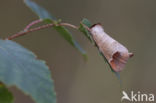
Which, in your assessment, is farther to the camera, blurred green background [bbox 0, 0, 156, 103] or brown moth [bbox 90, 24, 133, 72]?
blurred green background [bbox 0, 0, 156, 103]

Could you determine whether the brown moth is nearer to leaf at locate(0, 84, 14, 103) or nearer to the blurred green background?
leaf at locate(0, 84, 14, 103)

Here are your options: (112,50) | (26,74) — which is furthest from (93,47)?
(26,74)

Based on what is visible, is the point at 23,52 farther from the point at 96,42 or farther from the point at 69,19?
the point at 69,19

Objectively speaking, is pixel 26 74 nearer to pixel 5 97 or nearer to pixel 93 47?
pixel 5 97

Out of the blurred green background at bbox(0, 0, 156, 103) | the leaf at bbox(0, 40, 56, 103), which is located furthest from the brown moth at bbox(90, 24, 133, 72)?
the blurred green background at bbox(0, 0, 156, 103)

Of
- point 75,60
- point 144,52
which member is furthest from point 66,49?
point 144,52

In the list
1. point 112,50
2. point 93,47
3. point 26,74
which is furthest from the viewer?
point 93,47

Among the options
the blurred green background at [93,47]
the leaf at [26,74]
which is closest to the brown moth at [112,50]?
the leaf at [26,74]
